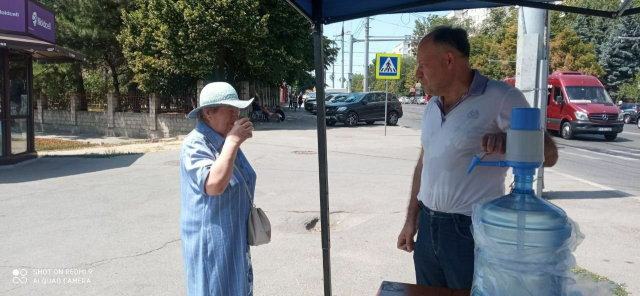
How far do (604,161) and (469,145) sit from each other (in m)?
12.9

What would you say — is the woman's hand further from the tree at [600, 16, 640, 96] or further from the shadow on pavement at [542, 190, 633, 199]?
the tree at [600, 16, 640, 96]

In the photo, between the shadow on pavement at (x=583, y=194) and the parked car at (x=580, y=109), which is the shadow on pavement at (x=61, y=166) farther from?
the parked car at (x=580, y=109)

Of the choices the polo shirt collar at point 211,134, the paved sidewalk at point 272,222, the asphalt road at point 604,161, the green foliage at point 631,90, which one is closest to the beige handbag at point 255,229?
the polo shirt collar at point 211,134

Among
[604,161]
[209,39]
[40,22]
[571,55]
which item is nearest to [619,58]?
[571,55]

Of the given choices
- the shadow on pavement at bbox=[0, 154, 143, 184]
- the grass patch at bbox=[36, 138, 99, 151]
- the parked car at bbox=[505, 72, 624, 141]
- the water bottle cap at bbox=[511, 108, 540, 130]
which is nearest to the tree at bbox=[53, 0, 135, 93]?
the grass patch at bbox=[36, 138, 99, 151]

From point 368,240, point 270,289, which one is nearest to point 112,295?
point 270,289

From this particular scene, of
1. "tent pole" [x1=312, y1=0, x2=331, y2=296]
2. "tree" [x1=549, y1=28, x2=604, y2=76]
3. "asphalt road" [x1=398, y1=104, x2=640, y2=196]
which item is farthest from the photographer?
"tree" [x1=549, y1=28, x2=604, y2=76]

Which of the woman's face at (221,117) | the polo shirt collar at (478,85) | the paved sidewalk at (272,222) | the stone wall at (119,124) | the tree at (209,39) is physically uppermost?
the tree at (209,39)

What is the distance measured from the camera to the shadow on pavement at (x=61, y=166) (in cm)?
969

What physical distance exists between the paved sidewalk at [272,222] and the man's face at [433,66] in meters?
2.46

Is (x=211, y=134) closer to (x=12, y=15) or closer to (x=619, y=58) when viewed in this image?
(x=12, y=15)

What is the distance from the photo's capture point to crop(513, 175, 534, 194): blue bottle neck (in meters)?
1.34

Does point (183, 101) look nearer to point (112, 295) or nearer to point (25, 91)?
point (25, 91)

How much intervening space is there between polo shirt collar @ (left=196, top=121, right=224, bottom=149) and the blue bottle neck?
1.58 meters
